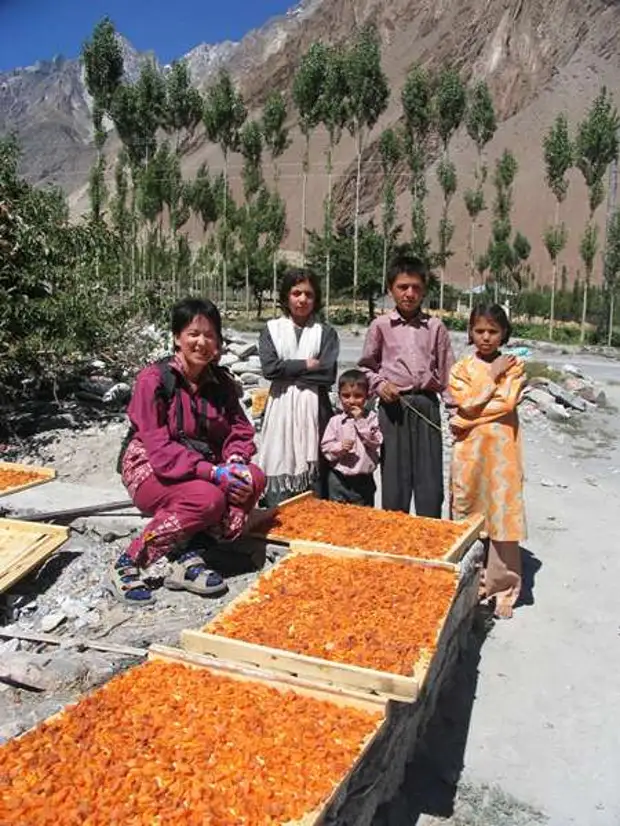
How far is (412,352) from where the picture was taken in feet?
13.5

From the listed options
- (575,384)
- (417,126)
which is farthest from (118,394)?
(417,126)

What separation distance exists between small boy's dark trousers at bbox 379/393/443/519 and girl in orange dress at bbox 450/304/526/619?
125mm

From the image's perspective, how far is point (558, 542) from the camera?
18.1 feet

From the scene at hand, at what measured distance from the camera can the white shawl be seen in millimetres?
4133

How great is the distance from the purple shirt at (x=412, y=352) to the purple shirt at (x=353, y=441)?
0.20m

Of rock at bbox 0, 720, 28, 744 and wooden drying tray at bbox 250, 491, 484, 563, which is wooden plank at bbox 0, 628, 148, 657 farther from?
wooden drying tray at bbox 250, 491, 484, 563

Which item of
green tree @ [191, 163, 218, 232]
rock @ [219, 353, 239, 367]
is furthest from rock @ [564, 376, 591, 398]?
green tree @ [191, 163, 218, 232]

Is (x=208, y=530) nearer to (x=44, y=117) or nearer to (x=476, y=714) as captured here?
(x=476, y=714)

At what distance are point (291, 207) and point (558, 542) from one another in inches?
2763

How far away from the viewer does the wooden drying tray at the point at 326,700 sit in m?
1.99

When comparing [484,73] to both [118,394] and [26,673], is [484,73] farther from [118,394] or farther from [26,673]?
[26,673]

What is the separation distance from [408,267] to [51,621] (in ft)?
7.79

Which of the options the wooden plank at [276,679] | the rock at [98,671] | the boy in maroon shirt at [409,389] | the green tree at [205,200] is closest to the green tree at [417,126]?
the green tree at [205,200]

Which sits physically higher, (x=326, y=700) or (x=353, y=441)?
(x=353, y=441)
